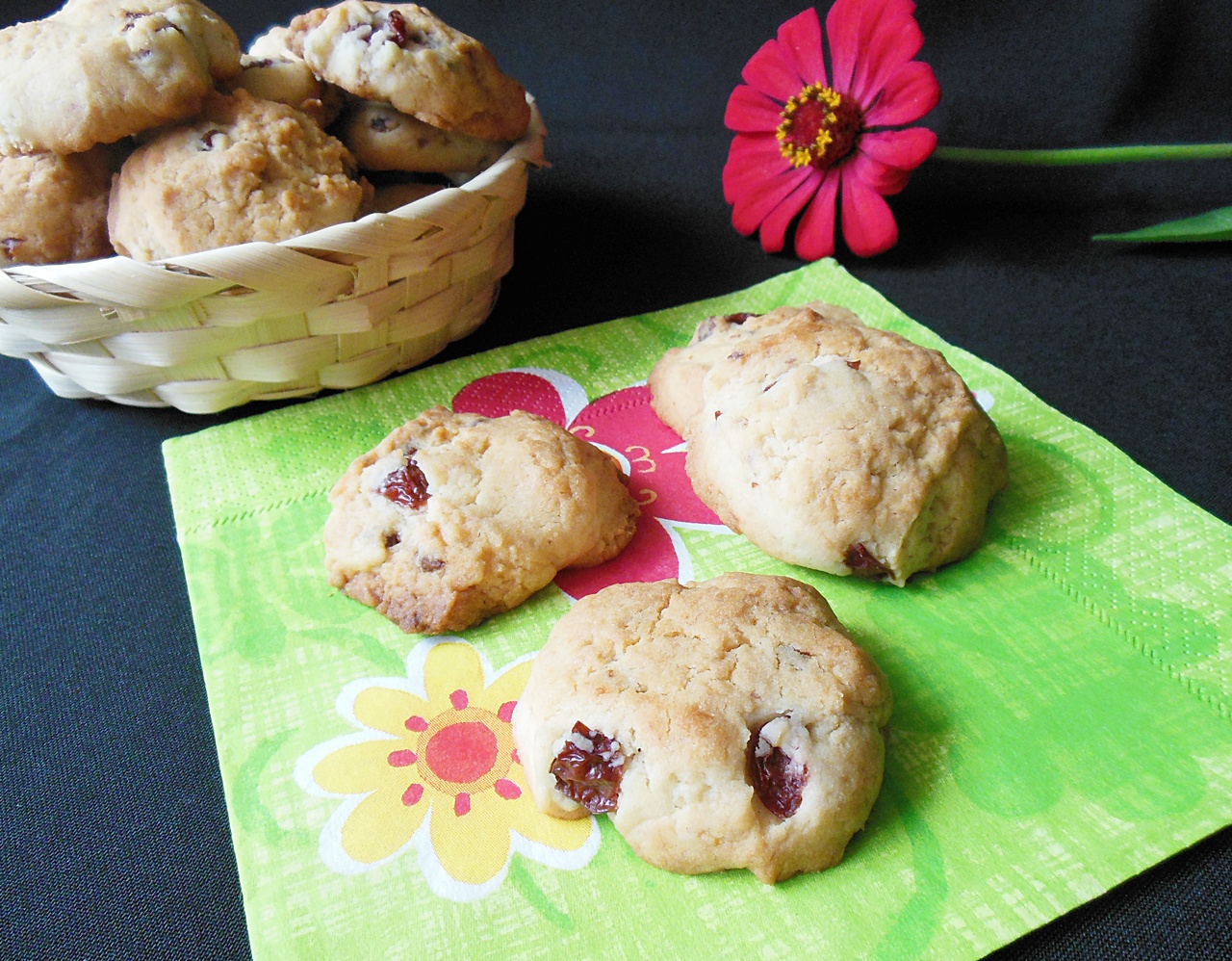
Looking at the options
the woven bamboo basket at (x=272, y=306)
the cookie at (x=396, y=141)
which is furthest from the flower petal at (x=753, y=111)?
the cookie at (x=396, y=141)

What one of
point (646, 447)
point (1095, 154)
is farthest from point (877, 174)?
point (646, 447)

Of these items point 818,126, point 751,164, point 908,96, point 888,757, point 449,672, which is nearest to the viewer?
point 888,757

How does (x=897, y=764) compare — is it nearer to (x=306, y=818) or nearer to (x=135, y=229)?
(x=306, y=818)

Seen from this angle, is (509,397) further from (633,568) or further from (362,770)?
(362,770)

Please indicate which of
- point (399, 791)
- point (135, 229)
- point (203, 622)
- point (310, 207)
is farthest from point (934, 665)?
point (135, 229)

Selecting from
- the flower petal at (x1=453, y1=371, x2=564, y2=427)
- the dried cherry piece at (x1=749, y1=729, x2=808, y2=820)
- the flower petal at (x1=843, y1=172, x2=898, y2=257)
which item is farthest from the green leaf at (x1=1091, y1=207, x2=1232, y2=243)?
the dried cherry piece at (x1=749, y1=729, x2=808, y2=820)
